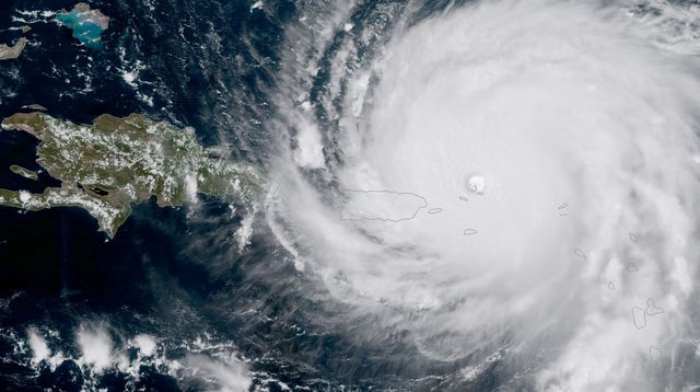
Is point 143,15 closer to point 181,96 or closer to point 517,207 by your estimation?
point 181,96

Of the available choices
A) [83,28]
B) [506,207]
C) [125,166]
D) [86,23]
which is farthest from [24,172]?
[506,207]

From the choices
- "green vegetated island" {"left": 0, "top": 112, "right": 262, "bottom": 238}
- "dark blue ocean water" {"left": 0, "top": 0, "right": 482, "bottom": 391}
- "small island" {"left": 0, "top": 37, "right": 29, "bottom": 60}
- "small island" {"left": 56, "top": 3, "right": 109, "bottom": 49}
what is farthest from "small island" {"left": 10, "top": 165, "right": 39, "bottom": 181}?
"small island" {"left": 56, "top": 3, "right": 109, "bottom": 49}

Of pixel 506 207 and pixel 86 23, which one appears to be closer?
pixel 506 207

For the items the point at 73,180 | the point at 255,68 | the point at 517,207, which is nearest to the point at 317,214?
the point at 255,68

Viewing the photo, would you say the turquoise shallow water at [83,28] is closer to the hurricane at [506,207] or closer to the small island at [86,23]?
the small island at [86,23]

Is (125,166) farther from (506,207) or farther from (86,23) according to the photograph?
(506,207)

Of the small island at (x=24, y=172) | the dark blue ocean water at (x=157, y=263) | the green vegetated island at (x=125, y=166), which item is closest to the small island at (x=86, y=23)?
the dark blue ocean water at (x=157, y=263)

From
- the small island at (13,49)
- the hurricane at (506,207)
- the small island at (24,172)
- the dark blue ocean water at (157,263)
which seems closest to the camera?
the dark blue ocean water at (157,263)
